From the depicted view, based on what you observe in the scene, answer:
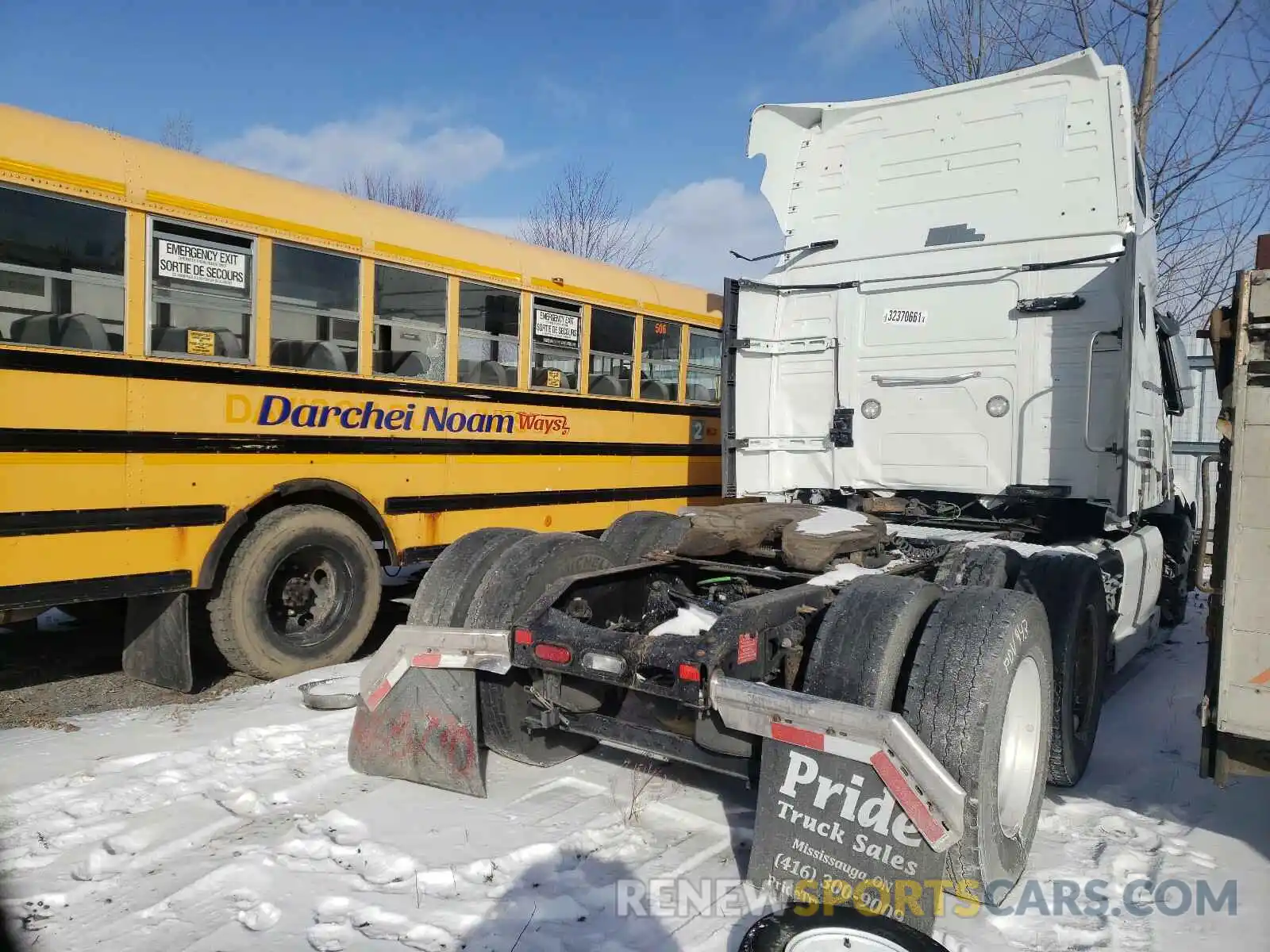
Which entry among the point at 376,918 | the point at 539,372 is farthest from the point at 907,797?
the point at 539,372

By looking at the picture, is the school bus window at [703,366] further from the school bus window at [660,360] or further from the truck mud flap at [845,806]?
the truck mud flap at [845,806]

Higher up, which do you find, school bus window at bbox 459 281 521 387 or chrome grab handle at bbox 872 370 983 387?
school bus window at bbox 459 281 521 387

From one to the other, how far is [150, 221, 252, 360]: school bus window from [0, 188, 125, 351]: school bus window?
0.66 ft

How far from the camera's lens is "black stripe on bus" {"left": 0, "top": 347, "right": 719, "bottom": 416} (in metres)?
4.53

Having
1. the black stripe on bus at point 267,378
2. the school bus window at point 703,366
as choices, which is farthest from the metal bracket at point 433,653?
the school bus window at point 703,366

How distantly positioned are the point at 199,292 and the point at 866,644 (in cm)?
414

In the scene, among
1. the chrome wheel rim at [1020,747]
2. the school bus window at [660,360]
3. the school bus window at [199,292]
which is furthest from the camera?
the school bus window at [660,360]

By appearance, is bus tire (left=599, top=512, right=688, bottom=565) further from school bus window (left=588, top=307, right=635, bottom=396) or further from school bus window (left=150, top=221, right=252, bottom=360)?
school bus window (left=588, top=307, right=635, bottom=396)

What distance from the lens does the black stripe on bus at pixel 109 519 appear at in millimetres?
4453

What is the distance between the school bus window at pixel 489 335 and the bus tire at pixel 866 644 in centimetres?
398

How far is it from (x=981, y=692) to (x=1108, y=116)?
3921 mm

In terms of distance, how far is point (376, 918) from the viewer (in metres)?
2.84

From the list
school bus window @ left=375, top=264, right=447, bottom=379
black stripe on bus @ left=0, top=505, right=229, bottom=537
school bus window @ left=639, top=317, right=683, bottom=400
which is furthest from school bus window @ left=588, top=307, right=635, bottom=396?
black stripe on bus @ left=0, top=505, right=229, bottom=537

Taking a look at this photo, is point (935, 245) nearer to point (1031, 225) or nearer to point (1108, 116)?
point (1031, 225)
